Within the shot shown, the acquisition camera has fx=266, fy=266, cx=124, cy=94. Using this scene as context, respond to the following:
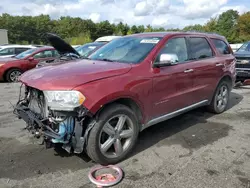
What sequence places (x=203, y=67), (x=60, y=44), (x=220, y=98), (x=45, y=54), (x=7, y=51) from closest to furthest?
(x=203, y=67), (x=60, y=44), (x=220, y=98), (x=45, y=54), (x=7, y=51)

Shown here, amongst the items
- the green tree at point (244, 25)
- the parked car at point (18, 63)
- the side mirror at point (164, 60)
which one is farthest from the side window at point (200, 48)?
the green tree at point (244, 25)

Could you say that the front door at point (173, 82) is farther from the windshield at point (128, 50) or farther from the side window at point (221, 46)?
the side window at point (221, 46)

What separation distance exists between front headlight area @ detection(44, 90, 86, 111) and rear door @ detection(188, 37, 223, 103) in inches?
98.3

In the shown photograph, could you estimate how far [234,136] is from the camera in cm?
466

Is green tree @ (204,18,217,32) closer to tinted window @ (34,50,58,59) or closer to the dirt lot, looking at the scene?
tinted window @ (34,50,58,59)

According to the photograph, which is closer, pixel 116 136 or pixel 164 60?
pixel 116 136

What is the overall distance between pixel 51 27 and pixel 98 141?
7615 cm

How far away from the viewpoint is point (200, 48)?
17.1 ft

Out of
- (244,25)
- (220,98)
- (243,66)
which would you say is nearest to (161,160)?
(220,98)

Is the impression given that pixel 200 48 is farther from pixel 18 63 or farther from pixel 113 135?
pixel 18 63

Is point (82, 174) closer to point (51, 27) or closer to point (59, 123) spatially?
point (59, 123)

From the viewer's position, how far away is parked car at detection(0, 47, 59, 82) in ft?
35.9

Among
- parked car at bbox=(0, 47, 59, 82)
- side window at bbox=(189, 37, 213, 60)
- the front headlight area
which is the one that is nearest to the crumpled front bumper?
the front headlight area

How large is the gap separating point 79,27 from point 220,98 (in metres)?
68.8
